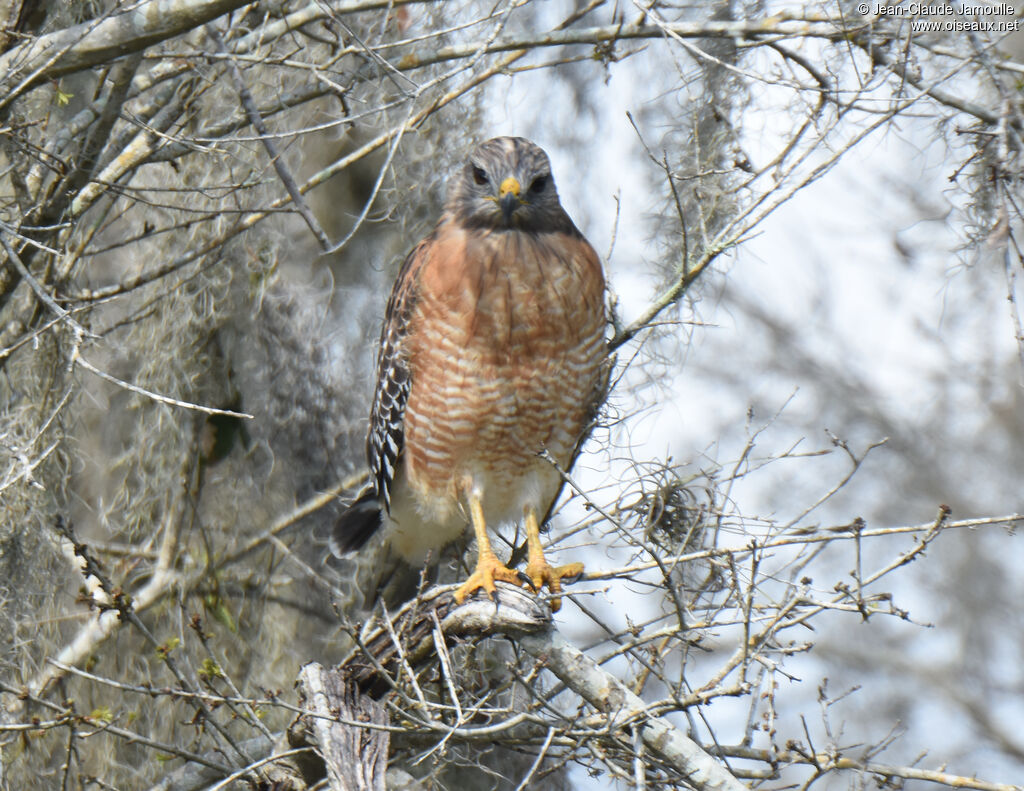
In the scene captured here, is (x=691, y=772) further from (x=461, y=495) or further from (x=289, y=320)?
(x=289, y=320)

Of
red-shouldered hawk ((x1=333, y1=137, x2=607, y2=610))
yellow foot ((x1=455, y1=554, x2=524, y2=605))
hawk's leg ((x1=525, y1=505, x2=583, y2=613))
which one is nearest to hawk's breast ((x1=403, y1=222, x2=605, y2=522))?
red-shouldered hawk ((x1=333, y1=137, x2=607, y2=610))

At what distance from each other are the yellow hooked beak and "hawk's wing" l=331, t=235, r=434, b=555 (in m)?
0.49

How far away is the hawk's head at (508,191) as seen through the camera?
438 cm

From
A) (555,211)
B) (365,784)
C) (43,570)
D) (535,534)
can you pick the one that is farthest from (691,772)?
(43,570)

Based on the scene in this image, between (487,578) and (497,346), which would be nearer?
(487,578)

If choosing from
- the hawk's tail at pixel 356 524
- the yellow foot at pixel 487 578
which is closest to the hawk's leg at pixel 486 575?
the yellow foot at pixel 487 578

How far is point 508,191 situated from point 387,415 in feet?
3.82

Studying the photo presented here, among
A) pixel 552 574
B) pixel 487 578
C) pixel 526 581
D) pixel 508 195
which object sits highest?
pixel 508 195

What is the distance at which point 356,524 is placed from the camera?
201 inches

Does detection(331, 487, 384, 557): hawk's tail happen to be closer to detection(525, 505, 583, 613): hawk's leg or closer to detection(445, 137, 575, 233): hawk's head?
detection(525, 505, 583, 613): hawk's leg

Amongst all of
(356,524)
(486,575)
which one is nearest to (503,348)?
(486,575)

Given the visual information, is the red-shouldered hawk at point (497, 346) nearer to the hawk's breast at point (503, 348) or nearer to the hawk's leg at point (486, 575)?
the hawk's breast at point (503, 348)

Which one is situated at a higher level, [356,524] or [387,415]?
[387,415]

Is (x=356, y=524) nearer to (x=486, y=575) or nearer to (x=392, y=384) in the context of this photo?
(x=392, y=384)
